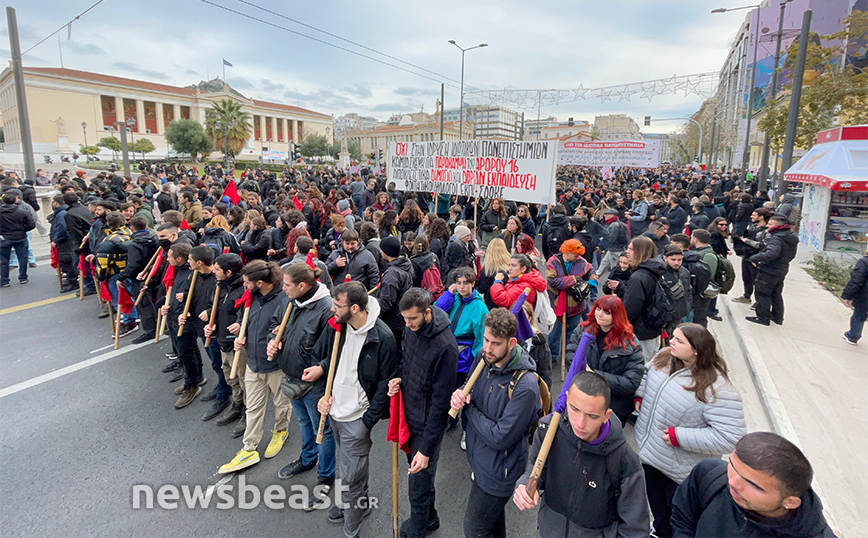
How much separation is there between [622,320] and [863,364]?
5.00 metres

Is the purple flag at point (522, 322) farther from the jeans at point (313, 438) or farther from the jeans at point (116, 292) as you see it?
the jeans at point (116, 292)

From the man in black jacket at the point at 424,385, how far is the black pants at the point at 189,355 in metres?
3.04

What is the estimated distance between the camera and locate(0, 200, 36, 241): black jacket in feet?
27.3

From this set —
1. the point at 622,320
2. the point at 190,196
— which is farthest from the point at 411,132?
the point at 622,320

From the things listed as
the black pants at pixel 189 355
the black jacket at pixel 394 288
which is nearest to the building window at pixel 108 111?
the black pants at pixel 189 355

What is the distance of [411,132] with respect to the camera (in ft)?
363

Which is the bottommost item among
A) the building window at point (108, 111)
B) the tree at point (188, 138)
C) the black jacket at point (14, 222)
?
the black jacket at point (14, 222)

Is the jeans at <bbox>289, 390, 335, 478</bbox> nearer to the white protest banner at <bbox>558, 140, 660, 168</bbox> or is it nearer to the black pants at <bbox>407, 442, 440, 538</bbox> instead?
the black pants at <bbox>407, 442, 440, 538</bbox>

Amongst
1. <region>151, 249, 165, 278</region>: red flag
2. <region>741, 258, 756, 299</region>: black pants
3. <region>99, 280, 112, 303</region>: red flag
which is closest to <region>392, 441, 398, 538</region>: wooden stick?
<region>151, 249, 165, 278</region>: red flag

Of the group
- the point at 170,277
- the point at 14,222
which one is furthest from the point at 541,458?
the point at 14,222

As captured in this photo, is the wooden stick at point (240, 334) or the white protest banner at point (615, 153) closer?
the wooden stick at point (240, 334)

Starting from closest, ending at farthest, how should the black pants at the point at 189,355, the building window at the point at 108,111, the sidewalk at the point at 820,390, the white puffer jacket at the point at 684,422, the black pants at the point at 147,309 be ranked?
the white puffer jacket at the point at 684,422 < the sidewalk at the point at 820,390 < the black pants at the point at 189,355 < the black pants at the point at 147,309 < the building window at the point at 108,111

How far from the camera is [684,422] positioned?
2.58 meters

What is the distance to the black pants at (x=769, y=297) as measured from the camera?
6.59 metres
